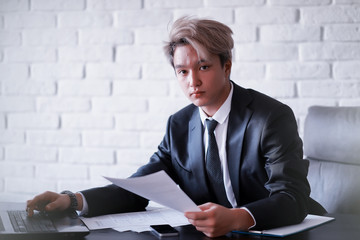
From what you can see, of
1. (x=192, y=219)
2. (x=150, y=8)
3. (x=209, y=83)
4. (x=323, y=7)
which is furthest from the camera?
(x=150, y=8)

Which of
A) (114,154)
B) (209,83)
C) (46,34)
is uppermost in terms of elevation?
(46,34)

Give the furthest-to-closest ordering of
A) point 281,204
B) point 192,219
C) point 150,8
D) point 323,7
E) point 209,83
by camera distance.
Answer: point 150,8
point 323,7
point 209,83
point 281,204
point 192,219

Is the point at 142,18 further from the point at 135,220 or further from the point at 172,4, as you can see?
the point at 135,220

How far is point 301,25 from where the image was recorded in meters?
2.06

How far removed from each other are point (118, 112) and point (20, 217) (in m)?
1.14

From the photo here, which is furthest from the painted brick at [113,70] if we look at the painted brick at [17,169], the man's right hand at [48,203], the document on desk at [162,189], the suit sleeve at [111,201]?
the document on desk at [162,189]

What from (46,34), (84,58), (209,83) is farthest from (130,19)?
(209,83)

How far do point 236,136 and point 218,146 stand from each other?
91mm

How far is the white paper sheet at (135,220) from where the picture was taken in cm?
114

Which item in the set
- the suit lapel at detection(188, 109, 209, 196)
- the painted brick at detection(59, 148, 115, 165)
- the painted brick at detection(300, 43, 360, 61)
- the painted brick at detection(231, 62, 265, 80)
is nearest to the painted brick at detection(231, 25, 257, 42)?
the painted brick at detection(231, 62, 265, 80)

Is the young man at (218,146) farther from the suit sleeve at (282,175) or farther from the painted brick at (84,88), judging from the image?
the painted brick at (84,88)

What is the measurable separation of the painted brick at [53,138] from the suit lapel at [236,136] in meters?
1.07

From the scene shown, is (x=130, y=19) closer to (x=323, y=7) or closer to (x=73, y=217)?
(x=323, y=7)

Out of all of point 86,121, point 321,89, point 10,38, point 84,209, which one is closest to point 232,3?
point 321,89
